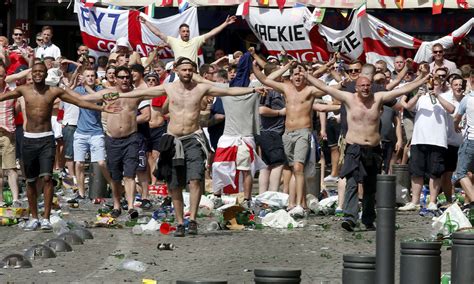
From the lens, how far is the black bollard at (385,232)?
10445mm

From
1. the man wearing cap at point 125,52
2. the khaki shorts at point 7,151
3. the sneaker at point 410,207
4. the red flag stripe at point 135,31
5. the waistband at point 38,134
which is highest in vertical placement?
the red flag stripe at point 135,31

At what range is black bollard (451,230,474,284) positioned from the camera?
35.6 feet

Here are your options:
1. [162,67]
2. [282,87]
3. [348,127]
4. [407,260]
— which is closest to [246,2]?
[162,67]

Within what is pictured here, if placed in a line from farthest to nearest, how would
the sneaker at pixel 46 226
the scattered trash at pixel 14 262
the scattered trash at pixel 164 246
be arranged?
the sneaker at pixel 46 226 → the scattered trash at pixel 164 246 → the scattered trash at pixel 14 262

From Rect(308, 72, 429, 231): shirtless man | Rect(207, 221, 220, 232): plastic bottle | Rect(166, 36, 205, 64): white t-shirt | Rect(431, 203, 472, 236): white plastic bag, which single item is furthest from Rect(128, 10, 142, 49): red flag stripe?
Rect(431, 203, 472, 236): white plastic bag

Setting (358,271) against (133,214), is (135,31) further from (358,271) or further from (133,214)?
(358,271)

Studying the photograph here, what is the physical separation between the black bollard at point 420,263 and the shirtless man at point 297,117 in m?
8.32

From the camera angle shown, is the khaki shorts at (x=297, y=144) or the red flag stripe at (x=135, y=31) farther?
the red flag stripe at (x=135, y=31)

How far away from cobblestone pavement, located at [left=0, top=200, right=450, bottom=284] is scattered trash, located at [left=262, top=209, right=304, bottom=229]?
0.57ft

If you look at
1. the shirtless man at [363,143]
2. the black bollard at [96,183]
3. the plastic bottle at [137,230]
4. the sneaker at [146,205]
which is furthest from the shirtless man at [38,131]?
the black bollard at [96,183]

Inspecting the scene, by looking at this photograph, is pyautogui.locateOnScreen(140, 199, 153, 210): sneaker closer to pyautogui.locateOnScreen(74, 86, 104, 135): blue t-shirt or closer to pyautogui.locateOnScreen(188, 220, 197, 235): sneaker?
pyautogui.locateOnScreen(74, 86, 104, 135): blue t-shirt

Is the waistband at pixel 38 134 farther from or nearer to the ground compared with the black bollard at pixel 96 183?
farther from the ground

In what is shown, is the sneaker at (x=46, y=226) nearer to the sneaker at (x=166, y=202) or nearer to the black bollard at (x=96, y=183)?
the sneaker at (x=166, y=202)

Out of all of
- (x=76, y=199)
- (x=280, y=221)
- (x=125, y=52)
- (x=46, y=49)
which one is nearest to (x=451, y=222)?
(x=280, y=221)
